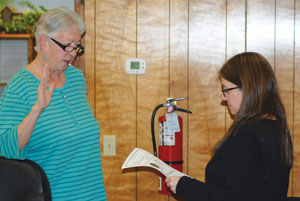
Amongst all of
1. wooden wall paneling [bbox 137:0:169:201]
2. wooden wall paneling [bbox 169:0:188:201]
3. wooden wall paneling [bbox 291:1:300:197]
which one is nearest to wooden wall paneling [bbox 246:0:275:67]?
wooden wall paneling [bbox 291:1:300:197]

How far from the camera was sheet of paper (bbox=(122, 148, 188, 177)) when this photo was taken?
1647 millimetres

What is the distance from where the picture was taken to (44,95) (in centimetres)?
139

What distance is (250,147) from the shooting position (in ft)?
4.21

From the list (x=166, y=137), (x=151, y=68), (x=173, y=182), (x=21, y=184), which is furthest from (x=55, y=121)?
(x=151, y=68)

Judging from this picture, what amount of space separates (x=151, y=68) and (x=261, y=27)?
0.77m

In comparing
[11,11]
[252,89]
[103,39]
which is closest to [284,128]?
[252,89]

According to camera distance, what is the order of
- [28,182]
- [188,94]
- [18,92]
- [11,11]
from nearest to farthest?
[28,182] < [18,92] < [188,94] < [11,11]

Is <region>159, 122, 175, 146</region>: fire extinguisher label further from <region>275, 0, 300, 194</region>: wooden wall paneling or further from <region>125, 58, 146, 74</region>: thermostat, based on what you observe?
<region>275, 0, 300, 194</region>: wooden wall paneling

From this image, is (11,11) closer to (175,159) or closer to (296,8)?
(175,159)

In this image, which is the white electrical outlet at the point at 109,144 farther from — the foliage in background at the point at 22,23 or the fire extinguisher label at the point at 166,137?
the foliage in background at the point at 22,23

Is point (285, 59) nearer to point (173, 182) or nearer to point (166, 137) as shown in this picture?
point (166, 137)

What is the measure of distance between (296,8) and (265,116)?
121 centimetres

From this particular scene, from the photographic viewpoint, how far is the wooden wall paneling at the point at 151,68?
2318 millimetres

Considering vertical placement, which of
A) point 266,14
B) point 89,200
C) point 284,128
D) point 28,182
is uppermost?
point 266,14
